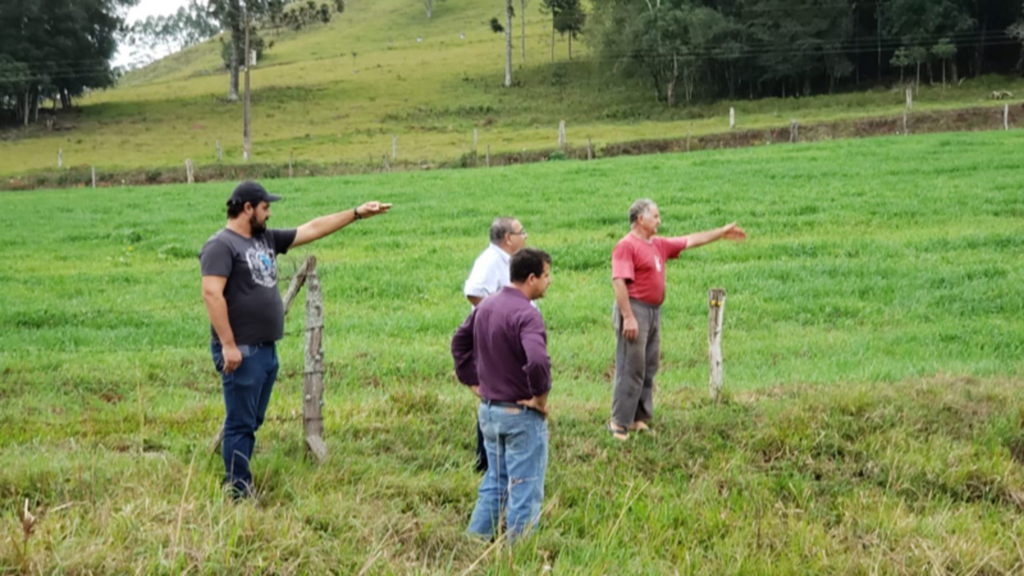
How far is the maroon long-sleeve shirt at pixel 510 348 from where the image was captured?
526 cm

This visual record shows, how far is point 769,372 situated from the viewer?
10.3 m

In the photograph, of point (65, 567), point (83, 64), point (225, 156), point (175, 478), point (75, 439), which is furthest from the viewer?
point (83, 64)

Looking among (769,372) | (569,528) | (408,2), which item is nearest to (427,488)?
(569,528)

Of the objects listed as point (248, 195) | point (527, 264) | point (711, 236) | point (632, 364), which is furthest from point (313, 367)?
point (711, 236)

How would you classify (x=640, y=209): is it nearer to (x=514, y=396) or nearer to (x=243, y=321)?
(x=514, y=396)

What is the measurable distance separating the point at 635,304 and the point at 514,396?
2556 millimetres

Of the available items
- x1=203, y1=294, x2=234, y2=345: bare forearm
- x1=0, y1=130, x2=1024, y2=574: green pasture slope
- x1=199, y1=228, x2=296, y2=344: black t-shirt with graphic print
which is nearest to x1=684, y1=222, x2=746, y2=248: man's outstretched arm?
x1=0, y1=130, x2=1024, y2=574: green pasture slope

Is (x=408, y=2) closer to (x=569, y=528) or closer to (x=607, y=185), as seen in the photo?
(x=607, y=185)

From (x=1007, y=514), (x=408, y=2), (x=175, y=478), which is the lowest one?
Answer: (x=1007, y=514)

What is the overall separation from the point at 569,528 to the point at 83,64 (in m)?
74.8

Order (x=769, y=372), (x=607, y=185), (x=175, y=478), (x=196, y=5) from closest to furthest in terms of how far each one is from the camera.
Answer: (x=175, y=478)
(x=769, y=372)
(x=607, y=185)
(x=196, y=5)

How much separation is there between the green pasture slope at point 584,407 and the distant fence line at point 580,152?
1665cm

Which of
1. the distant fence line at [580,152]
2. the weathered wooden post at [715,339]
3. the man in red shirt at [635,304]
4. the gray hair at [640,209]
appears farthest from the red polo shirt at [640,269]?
the distant fence line at [580,152]

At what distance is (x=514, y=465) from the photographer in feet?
18.0
